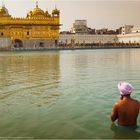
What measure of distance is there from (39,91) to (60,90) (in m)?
0.68

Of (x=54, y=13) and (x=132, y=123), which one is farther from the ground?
(x=54, y=13)

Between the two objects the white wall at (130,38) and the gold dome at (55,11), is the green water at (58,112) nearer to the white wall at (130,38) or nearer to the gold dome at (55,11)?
the gold dome at (55,11)

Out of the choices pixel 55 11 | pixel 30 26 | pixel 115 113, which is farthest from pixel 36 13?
pixel 115 113

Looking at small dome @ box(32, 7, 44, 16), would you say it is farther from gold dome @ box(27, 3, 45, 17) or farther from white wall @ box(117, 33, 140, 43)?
white wall @ box(117, 33, 140, 43)

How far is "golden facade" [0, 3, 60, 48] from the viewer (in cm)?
7831

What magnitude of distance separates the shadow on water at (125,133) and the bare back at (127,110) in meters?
0.12

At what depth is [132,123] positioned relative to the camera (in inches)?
245

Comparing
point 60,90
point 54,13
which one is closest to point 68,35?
point 54,13

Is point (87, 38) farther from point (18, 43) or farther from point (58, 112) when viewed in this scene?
point (58, 112)

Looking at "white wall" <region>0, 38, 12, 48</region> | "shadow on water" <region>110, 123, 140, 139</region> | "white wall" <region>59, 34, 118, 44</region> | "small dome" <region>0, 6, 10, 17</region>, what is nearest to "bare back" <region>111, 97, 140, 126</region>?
"shadow on water" <region>110, 123, 140, 139</region>

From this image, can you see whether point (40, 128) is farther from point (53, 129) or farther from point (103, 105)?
point (103, 105)

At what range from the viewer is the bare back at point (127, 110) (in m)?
5.97

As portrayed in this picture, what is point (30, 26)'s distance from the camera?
78750 mm

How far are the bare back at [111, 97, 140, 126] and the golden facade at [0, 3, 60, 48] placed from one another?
240 ft
